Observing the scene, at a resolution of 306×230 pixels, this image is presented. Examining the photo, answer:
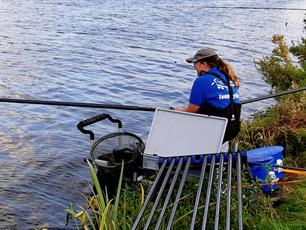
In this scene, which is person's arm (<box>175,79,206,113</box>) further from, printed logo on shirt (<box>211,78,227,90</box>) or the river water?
the river water

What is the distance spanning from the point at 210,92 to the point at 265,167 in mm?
1079

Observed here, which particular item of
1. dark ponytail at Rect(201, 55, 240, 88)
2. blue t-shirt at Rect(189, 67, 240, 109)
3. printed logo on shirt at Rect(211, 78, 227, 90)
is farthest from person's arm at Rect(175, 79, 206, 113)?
dark ponytail at Rect(201, 55, 240, 88)

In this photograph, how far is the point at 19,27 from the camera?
22453 mm

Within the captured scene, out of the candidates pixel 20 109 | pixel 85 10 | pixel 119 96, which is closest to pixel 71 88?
pixel 119 96

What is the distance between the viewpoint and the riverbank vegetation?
4766 mm

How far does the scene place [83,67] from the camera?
1717 cm

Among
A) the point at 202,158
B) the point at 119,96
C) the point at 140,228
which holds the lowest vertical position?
the point at 119,96

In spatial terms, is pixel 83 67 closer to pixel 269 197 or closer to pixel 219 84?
pixel 219 84

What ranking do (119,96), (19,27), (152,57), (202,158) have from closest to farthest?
(202,158) → (119,96) → (152,57) → (19,27)

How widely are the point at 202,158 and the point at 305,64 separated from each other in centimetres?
735

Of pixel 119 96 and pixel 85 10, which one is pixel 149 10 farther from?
pixel 119 96

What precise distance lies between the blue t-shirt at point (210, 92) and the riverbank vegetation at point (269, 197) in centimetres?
111

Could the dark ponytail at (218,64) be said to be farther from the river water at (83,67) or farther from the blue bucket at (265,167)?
the river water at (83,67)

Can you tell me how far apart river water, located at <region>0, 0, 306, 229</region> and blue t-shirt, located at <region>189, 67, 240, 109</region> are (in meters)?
2.50
